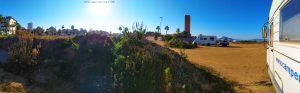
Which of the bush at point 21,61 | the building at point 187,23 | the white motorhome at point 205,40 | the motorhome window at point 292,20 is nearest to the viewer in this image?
the motorhome window at point 292,20

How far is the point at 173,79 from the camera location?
28.4 ft

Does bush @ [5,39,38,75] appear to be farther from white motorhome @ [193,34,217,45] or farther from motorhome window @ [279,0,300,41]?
white motorhome @ [193,34,217,45]

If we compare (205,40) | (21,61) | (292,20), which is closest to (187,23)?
(205,40)

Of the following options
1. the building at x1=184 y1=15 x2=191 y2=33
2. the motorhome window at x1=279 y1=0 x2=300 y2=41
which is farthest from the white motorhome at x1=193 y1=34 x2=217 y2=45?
the motorhome window at x1=279 y1=0 x2=300 y2=41

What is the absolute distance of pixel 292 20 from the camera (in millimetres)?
5578

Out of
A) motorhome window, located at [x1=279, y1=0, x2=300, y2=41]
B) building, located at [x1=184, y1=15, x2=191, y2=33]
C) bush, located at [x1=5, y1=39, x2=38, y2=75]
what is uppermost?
building, located at [x1=184, y1=15, x2=191, y2=33]

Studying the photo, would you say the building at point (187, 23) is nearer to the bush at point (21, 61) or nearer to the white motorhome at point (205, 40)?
the white motorhome at point (205, 40)

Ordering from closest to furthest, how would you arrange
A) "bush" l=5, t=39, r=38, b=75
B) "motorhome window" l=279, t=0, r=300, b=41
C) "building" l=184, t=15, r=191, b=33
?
"motorhome window" l=279, t=0, r=300, b=41, "bush" l=5, t=39, r=38, b=75, "building" l=184, t=15, r=191, b=33

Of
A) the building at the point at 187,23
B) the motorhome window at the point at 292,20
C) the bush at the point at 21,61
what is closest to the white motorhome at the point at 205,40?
the building at the point at 187,23

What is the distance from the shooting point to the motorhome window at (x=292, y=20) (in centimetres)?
507

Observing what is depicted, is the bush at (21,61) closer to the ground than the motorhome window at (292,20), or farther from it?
closer to the ground

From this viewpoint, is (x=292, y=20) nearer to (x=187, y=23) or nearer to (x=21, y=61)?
(x=21, y=61)

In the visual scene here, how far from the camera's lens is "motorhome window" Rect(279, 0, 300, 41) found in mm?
5072

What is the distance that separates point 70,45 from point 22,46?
1.87m
